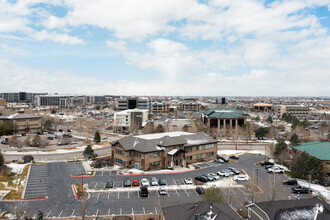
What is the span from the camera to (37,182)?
38406 millimetres

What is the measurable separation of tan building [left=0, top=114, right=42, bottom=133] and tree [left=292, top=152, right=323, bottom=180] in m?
85.4

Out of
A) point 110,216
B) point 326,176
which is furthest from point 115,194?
point 326,176

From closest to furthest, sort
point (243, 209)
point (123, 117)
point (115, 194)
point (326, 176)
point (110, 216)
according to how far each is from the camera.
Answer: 1. point (110, 216)
2. point (243, 209)
3. point (115, 194)
4. point (326, 176)
5. point (123, 117)

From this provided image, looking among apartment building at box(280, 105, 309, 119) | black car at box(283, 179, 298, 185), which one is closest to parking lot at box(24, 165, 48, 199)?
black car at box(283, 179, 298, 185)

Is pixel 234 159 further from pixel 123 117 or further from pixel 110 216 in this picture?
pixel 123 117

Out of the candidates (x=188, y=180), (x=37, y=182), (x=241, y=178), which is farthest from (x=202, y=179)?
(x=37, y=182)

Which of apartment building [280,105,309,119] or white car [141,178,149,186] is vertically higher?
apartment building [280,105,309,119]

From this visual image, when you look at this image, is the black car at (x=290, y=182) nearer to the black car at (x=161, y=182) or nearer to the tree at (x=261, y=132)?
the black car at (x=161, y=182)

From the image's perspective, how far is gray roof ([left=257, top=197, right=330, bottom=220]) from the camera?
65.1 feet

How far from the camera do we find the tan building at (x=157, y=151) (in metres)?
45.3

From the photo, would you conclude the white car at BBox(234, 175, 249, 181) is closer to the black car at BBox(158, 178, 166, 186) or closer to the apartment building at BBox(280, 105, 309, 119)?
the black car at BBox(158, 178, 166, 186)

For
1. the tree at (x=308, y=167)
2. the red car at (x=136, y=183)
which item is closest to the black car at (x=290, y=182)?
the tree at (x=308, y=167)

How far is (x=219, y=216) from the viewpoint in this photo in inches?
793

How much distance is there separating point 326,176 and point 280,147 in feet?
36.7
